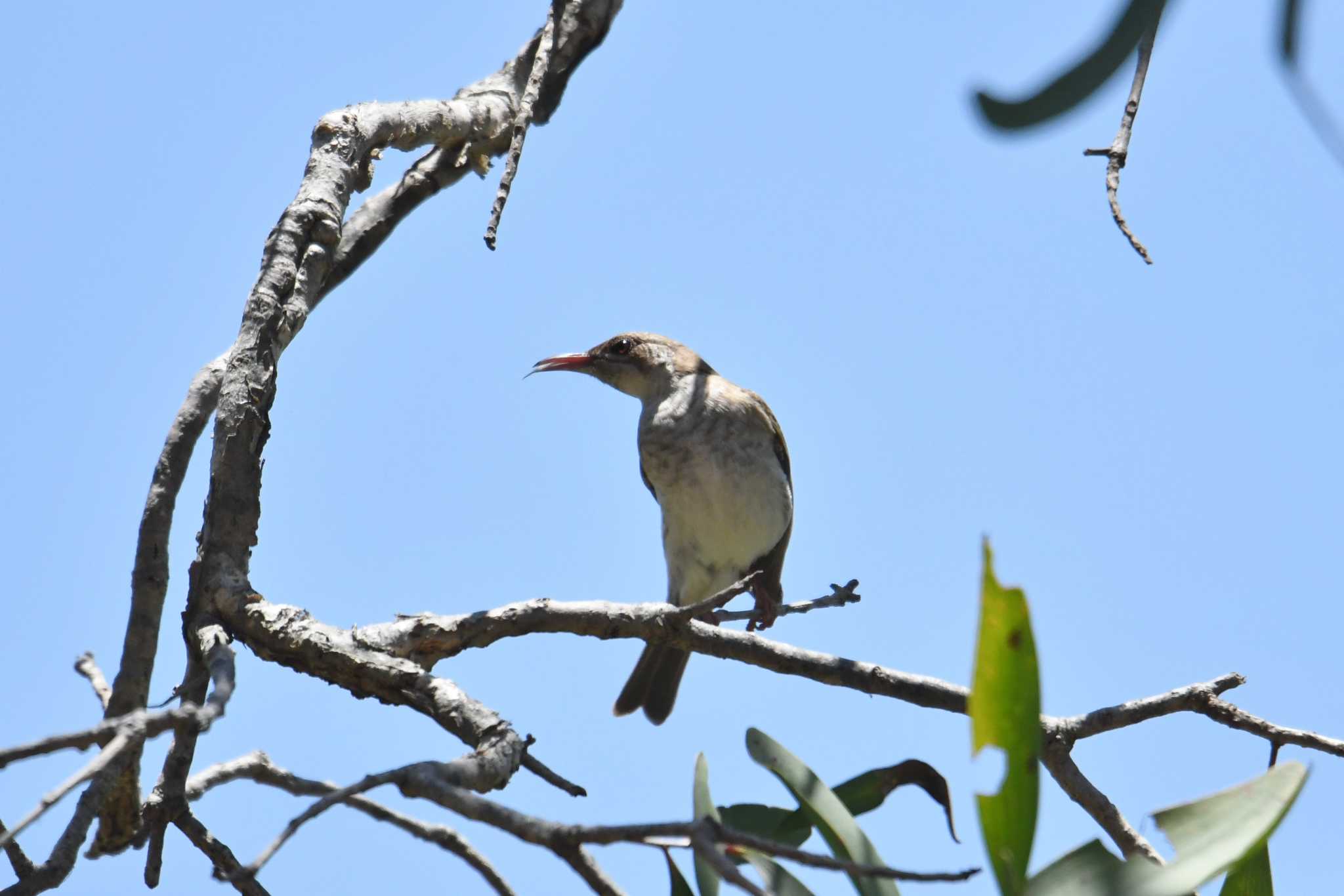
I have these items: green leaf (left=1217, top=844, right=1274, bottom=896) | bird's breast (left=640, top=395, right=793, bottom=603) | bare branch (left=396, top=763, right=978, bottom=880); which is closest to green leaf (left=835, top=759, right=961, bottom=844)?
green leaf (left=1217, top=844, right=1274, bottom=896)

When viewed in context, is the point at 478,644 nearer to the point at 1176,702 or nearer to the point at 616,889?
the point at 616,889

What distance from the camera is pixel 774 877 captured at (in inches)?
84.4

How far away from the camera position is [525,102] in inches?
135

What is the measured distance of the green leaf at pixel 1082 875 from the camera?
70.3 inches

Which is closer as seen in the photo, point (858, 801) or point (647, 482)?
point (858, 801)

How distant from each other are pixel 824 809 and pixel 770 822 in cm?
37

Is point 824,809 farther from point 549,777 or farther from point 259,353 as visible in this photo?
point 259,353

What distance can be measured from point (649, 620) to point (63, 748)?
168 cm

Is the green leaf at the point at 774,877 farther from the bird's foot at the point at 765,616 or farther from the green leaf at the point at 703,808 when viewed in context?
the bird's foot at the point at 765,616

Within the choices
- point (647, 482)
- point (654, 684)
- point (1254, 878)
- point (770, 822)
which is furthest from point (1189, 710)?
point (647, 482)

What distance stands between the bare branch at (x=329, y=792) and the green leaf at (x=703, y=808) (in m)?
0.35

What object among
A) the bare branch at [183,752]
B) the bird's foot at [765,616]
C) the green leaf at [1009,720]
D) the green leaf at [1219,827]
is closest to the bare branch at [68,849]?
the bare branch at [183,752]

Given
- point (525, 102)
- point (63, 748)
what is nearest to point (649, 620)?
point (525, 102)

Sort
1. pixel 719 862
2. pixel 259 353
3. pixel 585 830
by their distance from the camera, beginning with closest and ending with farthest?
pixel 719 862 → pixel 585 830 → pixel 259 353
